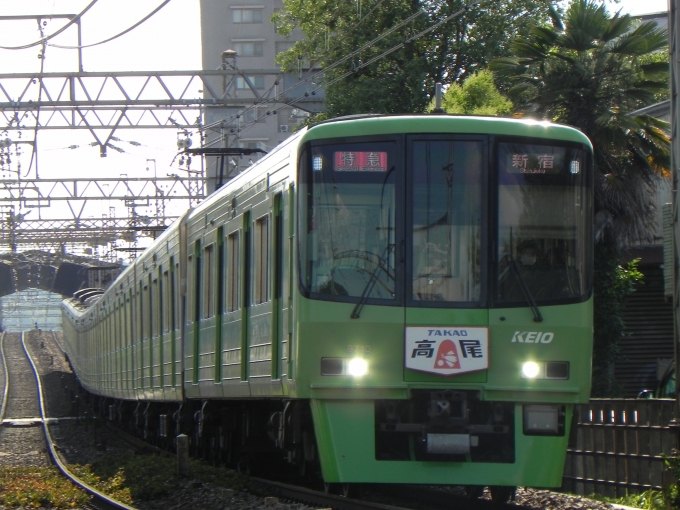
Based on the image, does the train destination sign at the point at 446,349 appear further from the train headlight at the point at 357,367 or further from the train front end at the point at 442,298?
the train headlight at the point at 357,367

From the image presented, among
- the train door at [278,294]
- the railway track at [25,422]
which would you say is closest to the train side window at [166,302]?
the railway track at [25,422]

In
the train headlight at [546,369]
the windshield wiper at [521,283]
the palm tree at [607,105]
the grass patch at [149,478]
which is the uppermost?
the palm tree at [607,105]

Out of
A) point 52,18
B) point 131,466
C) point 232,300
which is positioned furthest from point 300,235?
point 52,18

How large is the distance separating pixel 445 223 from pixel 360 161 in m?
0.75

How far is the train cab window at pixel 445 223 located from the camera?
8664 mm

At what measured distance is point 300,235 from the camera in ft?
28.5

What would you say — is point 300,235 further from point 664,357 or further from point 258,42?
point 258,42

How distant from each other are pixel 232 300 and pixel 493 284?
332 centimetres

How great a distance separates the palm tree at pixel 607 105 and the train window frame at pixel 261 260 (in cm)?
1138

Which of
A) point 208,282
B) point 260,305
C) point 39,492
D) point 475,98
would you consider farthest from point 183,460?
point 475,98

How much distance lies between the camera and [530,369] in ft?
28.7

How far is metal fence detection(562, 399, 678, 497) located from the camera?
11.1m

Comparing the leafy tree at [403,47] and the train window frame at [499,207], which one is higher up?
the leafy tree at [403,47]

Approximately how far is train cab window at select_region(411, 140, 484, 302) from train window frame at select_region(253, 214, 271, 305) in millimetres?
1566
